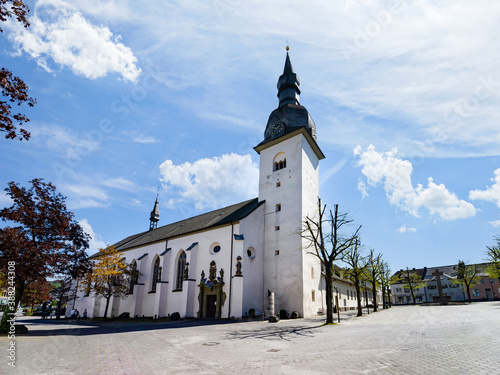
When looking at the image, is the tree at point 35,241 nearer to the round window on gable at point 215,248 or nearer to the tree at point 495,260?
the round window on gable at point 215,248

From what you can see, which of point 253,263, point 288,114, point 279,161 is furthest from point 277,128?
point 253,263

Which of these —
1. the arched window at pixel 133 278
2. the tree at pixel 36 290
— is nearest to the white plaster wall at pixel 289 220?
the tree at pixel 36 290

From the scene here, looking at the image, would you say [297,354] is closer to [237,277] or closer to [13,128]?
[13,128]

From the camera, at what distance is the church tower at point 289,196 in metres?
24.8

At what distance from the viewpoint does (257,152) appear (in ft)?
109

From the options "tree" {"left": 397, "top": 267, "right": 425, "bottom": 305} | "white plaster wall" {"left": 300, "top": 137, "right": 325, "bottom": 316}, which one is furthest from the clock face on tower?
"tree" {"left": 397, "top": 267, "right": 425, "bottom": 305}

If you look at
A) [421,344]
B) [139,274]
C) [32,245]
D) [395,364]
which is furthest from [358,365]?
[139,274]

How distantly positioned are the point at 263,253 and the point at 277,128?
535 inches

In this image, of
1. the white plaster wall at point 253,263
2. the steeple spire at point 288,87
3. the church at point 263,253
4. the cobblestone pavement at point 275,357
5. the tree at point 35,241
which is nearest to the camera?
the cobblestone pavement at point 275,357

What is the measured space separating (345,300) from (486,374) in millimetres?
41297

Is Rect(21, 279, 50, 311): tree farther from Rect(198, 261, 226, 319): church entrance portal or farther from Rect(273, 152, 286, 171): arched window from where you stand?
Rect(273, 152, 286, 171): arched window

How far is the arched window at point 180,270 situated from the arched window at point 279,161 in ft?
46.1

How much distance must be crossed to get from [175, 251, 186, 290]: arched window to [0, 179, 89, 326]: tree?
1413 centimetres

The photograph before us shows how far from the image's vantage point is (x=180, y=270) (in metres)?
30.3
